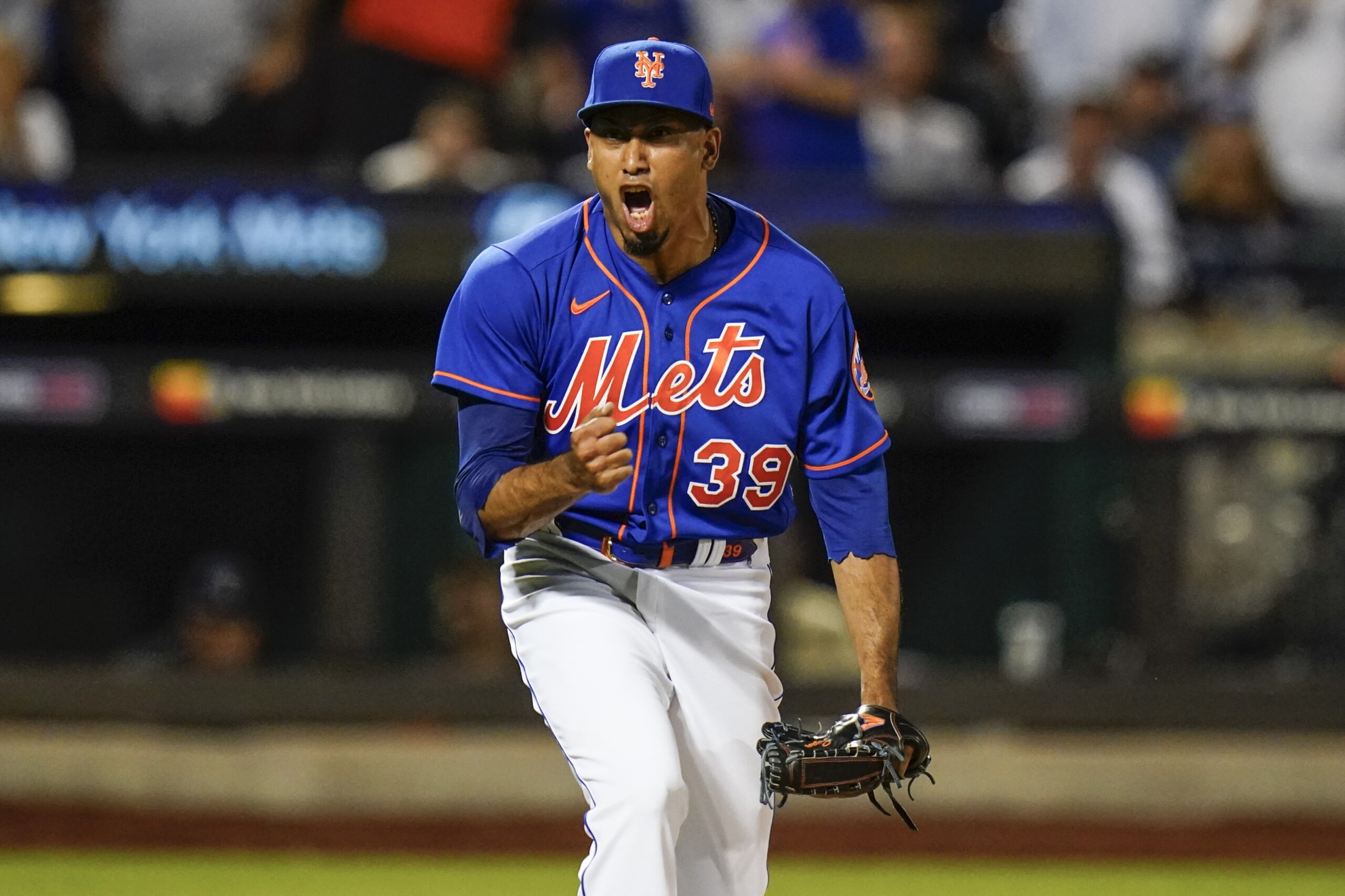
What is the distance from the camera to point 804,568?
24.1 ft

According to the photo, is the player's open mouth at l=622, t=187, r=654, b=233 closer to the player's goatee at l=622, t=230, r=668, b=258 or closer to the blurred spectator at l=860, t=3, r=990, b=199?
the player's goatee at l=622, t=230, r=668, b=258

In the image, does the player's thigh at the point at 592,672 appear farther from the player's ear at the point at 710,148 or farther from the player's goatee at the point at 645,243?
the player's ear at the point at 710,148

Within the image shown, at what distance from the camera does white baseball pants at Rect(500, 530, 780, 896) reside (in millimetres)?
3037

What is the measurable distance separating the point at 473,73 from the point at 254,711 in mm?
2727

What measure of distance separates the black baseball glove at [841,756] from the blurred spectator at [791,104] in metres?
4.74

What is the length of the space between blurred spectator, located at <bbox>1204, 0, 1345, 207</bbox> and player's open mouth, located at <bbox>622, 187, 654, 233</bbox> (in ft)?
17.4

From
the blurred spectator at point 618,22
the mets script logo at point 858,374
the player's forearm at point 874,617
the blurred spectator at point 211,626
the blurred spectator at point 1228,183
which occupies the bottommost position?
the blurred spectator at point 211,626

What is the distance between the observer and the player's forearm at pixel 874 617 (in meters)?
3.19

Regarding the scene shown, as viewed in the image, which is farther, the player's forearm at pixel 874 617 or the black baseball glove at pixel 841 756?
the player's forearm at pixel 874 617

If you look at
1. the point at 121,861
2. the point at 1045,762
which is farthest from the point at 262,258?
the point at 1045,762

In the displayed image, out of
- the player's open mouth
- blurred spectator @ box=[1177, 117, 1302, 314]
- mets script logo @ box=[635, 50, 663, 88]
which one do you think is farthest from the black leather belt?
blurred spectator @ box=[1177, 117, 1302, 314]

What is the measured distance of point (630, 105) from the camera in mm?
3086

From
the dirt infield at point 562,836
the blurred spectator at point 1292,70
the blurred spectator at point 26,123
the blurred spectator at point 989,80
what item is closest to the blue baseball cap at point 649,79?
the dirt infield at point 562,836

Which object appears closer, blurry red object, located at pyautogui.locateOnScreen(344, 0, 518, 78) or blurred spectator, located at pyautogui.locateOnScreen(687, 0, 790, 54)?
blurry red object, located at pyautogui.locateOnScreen(344, 0, 518, 78)
